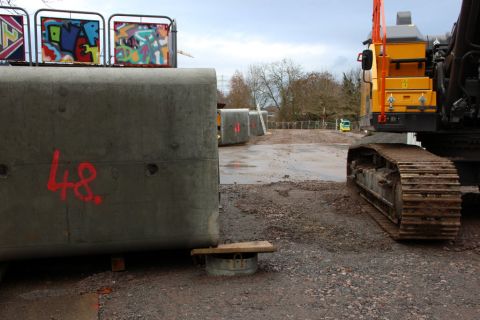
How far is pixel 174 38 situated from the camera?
19.3ft

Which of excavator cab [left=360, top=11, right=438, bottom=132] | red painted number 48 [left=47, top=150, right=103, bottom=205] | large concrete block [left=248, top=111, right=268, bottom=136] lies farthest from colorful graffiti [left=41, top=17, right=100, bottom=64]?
large concrete block [left=248, top=111, right=268, bottom=136]

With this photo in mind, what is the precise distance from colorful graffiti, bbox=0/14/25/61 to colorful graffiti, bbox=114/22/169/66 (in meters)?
0.99

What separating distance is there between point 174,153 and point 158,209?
1.80 ft

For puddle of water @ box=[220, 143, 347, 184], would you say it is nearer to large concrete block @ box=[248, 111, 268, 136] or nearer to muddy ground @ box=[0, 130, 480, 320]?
muddy ground @ box=[0, 130, 480, 320]

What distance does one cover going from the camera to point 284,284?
4.66m

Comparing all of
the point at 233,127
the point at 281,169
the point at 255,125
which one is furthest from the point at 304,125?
the point at 281,169

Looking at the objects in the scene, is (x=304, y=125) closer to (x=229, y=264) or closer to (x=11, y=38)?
(x=11, y=38)

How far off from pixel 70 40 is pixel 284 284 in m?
3.39

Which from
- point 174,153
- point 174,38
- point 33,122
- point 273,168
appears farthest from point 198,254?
point 273,168

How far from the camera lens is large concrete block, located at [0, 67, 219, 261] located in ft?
15.0

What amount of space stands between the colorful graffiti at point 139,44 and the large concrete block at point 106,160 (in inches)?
36.9

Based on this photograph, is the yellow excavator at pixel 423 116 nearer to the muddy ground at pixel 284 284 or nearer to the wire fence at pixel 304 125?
the muddy ground at pixel 284 284

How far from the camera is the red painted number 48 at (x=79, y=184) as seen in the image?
4.64 m

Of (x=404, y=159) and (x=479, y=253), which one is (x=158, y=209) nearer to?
(x=404, y=159)
